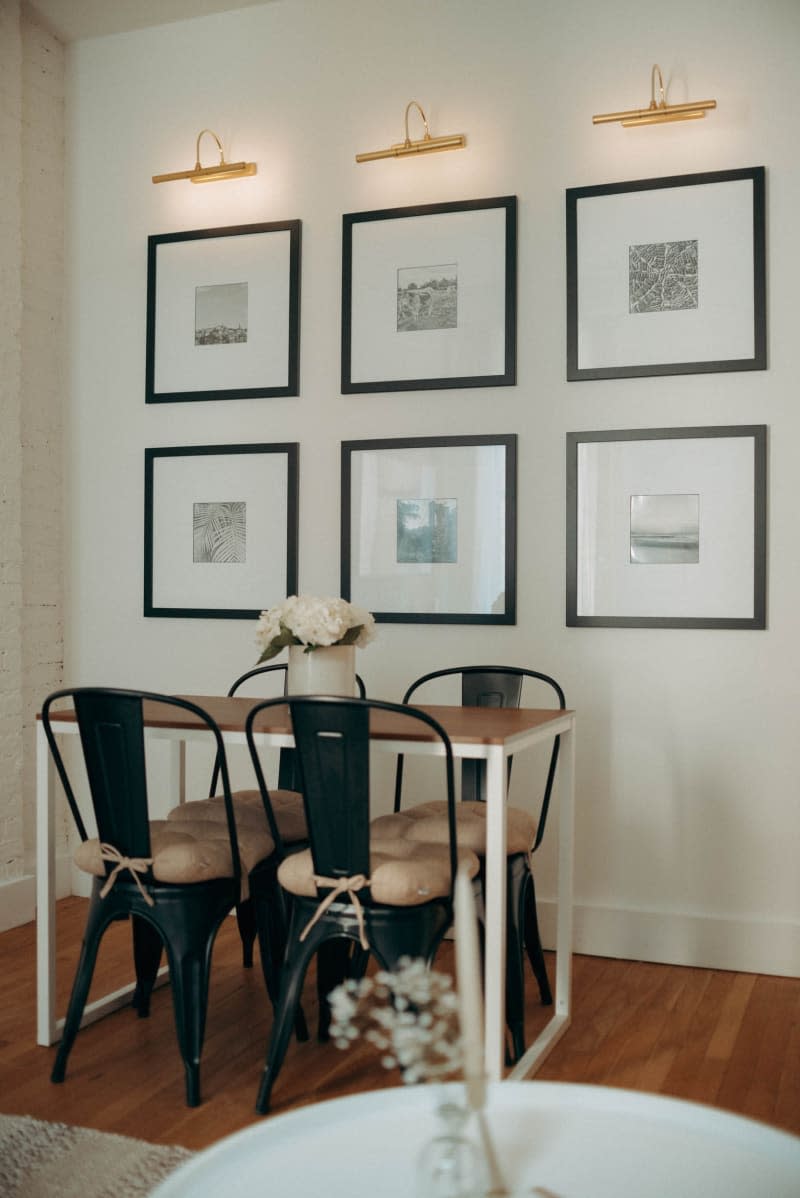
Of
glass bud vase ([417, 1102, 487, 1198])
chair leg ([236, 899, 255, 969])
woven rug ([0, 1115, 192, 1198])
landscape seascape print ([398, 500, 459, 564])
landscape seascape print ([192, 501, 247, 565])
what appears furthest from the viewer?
landscape seascape print ([192, 501, 247, 565])

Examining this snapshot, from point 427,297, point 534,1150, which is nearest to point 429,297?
point 427,297

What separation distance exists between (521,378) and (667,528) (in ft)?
2.27

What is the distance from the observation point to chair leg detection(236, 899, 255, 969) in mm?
3160

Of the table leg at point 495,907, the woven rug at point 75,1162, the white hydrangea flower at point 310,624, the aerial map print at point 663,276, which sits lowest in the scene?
the woven rug at point 75,1162

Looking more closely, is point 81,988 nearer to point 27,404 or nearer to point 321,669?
point 321,669

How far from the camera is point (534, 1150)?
1.18 meters

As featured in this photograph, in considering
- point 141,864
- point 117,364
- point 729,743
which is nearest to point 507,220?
point 117,364

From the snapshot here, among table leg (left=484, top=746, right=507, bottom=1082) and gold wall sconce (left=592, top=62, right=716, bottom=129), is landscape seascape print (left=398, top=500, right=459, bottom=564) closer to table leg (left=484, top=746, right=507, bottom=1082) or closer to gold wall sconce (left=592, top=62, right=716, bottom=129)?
gold wall sconce (left=592, top=62, right=716, bottom=129)

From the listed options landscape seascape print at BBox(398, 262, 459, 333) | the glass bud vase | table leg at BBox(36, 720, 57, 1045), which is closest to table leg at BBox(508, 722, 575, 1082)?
table leg at BBox(36, 720, 57, 1045)

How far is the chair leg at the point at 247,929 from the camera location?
3.16 m

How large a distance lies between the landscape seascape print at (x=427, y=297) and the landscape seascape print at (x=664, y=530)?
90 cm

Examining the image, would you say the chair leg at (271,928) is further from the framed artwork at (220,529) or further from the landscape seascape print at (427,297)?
the landscape seascape print at (427,297)

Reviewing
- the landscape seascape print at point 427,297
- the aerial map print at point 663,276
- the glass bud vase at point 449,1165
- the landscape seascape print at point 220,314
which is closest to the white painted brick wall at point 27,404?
the landscape seascape print at point 220,314

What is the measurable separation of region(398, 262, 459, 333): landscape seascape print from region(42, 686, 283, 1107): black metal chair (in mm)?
1765
